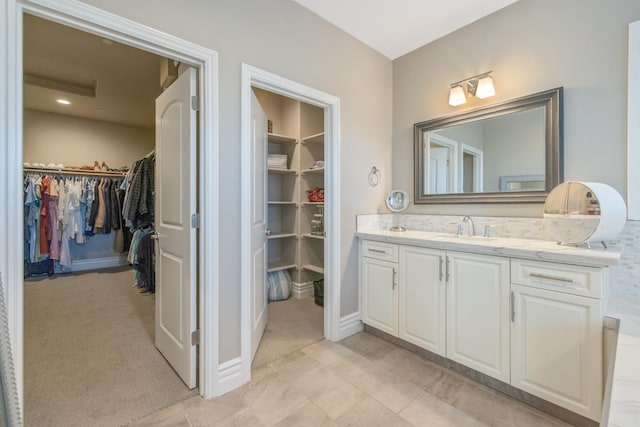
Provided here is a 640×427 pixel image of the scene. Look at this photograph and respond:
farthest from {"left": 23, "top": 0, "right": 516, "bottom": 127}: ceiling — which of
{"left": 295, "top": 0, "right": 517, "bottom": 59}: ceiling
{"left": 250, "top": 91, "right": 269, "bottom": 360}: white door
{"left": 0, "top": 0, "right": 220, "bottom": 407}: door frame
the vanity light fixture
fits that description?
{"left": 0, "top": 0, "right": 220, "bottom": 407}: door frame

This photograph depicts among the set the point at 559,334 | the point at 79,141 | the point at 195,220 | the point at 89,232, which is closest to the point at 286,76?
the point at 195,220

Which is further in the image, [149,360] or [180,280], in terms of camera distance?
[149,360]

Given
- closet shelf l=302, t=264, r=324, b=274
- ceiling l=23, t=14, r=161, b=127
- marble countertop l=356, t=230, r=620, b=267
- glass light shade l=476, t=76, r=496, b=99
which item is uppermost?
ceiling l=23, t=14, r=161, b=127

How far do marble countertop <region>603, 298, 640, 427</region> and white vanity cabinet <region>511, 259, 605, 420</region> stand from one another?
143 millimetres

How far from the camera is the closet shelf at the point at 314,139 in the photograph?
10.5ft

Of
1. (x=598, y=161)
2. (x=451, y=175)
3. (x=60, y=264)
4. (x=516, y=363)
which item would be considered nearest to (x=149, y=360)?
(x=516, y=363)

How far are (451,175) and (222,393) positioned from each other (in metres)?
2.36

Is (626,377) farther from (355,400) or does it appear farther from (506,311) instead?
(355,400)

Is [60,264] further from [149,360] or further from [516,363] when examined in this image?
[516,363]

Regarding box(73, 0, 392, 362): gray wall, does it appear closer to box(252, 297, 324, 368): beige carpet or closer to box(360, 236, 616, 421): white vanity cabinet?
box(252, 297, 324, 368): beige carpet

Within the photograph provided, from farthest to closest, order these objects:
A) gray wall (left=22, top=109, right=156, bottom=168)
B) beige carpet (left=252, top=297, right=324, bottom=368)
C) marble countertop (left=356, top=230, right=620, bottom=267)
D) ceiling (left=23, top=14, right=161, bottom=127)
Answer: gray wall (left=22, top=109, right=156, bottom=168), ceiling (left=23, top=14, right=161, bottom=127), beige carpet (left=252, top=297, right=324, bottom=368), marble countertop (left=356, top=230, right=620, bottom=267)

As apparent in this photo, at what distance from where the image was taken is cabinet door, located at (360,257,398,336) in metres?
2.23

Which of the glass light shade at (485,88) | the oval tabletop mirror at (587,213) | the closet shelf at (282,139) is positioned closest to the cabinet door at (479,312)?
the oval tabletop mirror at (587,213)

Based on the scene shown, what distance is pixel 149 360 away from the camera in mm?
2045
